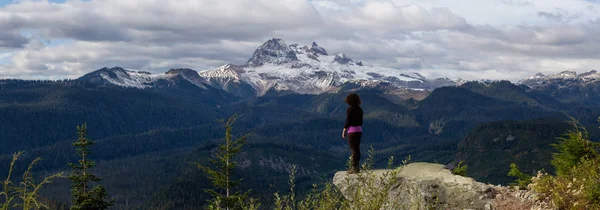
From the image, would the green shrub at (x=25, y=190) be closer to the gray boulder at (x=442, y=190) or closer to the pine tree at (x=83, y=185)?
the gray boulder at (x=442, y=190)

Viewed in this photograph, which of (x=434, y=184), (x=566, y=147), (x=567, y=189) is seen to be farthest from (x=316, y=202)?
(x=566, y=147)

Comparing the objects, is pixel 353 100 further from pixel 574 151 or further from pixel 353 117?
pixel 574 151

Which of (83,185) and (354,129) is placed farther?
(83,185)

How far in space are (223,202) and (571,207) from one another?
849 inches

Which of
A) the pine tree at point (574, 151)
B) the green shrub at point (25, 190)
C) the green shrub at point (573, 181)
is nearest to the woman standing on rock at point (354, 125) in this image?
the green shrub at point (573, 181)

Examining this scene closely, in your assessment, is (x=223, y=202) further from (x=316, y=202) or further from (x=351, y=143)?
(x=316, y=202)

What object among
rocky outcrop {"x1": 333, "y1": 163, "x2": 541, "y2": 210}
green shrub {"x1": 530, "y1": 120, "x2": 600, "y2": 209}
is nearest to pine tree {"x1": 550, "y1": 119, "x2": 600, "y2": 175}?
green shrub {"x1": 530, "y1": 120, "x2": 600, "y2": 209}

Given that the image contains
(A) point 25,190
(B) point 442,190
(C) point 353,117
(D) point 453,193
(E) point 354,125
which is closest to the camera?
(A) point 25,190

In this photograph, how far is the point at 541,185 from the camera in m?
19.5

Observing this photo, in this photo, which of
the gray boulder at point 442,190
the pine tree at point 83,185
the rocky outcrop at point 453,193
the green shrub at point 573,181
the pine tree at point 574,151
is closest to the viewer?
the green shrub at point 573,181

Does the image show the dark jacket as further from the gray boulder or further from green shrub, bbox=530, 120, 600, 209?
green shrub, bbox=530, 120, 600, 209

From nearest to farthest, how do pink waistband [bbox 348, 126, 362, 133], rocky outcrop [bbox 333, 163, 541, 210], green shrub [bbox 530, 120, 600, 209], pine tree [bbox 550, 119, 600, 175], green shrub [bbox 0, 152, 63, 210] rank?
green shrub [bbox 0, 152, 63, 210], green shrub [bbox 530, 120, 600, 209], rocky outcrop [bbox 333, 163, 541, 210], pink waistband [bbox 348, 126, 362, 133], pine tree [bbox 550, 119, 600, 175]

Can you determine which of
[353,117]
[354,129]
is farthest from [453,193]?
[353,117]

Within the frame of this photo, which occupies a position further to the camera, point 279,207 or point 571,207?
point 571,207
